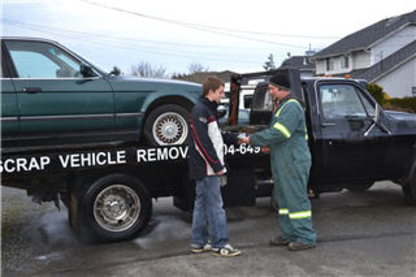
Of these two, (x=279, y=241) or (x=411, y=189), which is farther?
(x=411, y=189)

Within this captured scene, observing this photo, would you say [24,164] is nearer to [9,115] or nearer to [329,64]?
[9,115]

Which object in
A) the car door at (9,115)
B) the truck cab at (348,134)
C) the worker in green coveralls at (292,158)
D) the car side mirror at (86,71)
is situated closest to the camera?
the worker in green coveralls at (292,158)

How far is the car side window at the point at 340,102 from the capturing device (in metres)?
6.53

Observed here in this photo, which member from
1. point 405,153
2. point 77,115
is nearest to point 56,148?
point 77,115

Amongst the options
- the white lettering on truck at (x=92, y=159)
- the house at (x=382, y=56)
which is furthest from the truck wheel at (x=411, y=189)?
the house at (x=382, y=56)

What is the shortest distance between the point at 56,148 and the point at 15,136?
47 centimetres

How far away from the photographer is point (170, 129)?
→ 605 cm

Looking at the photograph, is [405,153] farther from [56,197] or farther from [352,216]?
[56,197]

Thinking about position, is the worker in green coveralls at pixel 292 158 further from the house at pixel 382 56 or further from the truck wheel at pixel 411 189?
the house at pixel 382 56

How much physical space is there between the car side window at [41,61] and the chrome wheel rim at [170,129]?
3.73 feet

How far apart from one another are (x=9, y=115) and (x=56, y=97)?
55cm

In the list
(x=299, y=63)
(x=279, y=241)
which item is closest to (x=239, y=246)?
(x=279, y=241)

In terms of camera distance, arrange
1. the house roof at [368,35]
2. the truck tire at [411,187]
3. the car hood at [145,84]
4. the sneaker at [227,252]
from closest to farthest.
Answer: the sneaker at [227,252], the car hood at [145,84], the truck tire at [411,187], the house roof at [368,35]

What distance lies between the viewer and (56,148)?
5.49 m
